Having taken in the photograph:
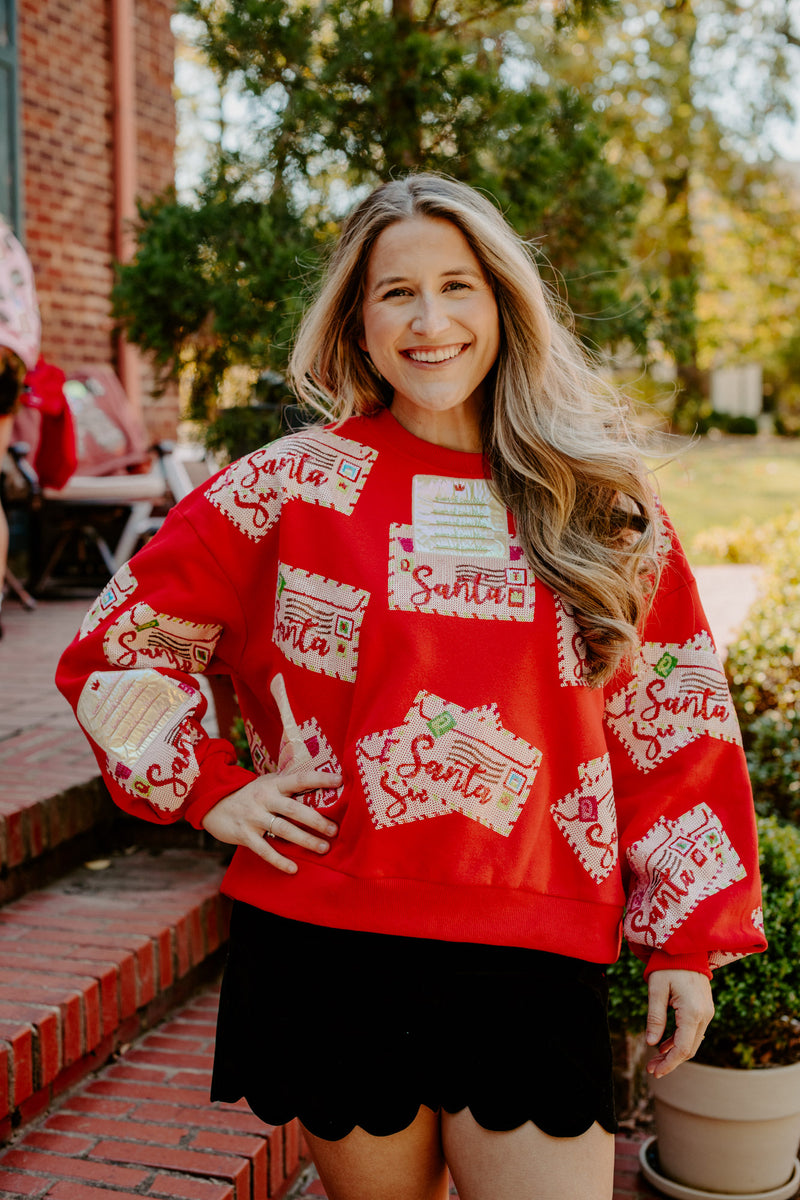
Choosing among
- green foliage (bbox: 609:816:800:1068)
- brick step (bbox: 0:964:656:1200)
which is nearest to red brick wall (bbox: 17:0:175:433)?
brick step (bbox: 0:964:656:1200)

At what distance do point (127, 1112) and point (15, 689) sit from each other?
2.17 metres

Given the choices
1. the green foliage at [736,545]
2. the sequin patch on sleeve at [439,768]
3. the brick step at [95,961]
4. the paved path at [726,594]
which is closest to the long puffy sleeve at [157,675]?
the sequin patch on sleeve at [439,768]

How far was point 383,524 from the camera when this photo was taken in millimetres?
1654

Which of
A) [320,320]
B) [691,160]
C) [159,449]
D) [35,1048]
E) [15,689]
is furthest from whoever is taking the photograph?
[691,160]

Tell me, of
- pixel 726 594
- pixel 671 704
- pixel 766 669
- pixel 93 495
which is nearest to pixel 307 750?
pixel 671 704

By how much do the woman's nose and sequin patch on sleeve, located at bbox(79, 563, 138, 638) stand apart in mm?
546

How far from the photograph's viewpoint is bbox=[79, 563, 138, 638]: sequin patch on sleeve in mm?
1699

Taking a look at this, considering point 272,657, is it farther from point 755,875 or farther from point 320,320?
point 755,875

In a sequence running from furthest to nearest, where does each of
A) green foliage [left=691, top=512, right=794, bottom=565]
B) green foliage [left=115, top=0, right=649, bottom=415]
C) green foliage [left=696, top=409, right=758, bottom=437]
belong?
green foliage [left=696, top=409, right=758, bottom=437], green foliage [left=691, top=512, right=794, bottom=565], green foliage [left=115, top=0, right=649, bottom=415]

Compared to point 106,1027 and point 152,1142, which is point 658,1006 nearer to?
point 152,1142

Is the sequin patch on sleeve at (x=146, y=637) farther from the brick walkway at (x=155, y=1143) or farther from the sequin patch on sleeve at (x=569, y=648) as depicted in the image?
the brick walkway at (x=155, y=1143)

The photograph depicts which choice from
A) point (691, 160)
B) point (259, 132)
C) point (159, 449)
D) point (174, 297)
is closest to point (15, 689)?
point (174, 297)

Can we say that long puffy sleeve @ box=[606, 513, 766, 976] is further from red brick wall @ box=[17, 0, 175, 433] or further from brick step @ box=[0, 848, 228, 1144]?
red brick wall @ box=[17, 0, 175, 433]

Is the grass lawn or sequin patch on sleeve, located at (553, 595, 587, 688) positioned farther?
the grass lawn
